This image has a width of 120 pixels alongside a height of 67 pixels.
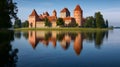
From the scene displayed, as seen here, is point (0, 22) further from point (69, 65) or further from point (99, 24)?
point (99, 24)

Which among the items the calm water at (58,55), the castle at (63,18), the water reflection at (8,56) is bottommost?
the calm water at (58,55)

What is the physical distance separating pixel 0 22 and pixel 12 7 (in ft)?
20.0

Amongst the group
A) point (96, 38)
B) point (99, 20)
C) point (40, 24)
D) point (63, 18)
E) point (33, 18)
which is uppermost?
point (33, 18)

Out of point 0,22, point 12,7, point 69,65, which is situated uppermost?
point 12,7

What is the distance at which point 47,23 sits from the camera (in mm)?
143500

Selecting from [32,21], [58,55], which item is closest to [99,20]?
[32,21]

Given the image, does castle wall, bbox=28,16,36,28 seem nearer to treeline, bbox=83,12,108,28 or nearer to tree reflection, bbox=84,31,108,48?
treeline, bbox=83,12,108,28

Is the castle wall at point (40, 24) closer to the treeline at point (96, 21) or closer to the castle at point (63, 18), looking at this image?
the castle at point (63, 18)

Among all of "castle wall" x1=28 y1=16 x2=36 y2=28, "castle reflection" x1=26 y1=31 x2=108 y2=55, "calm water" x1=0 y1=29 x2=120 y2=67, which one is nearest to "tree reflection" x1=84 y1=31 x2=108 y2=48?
"castle reflection" x1=26 y1=31 x2=108 y2=55

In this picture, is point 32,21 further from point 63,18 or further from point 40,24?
point 63,18

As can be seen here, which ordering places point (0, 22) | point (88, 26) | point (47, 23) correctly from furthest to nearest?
point (47, 23), point (88, 26), point (0, 22)

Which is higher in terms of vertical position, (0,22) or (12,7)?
(12,7)

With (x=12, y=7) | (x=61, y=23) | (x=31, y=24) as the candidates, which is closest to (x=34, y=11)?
(x=31, y=24)

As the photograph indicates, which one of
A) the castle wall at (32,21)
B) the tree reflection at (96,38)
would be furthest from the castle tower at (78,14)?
the tree reflection at (96,38)
